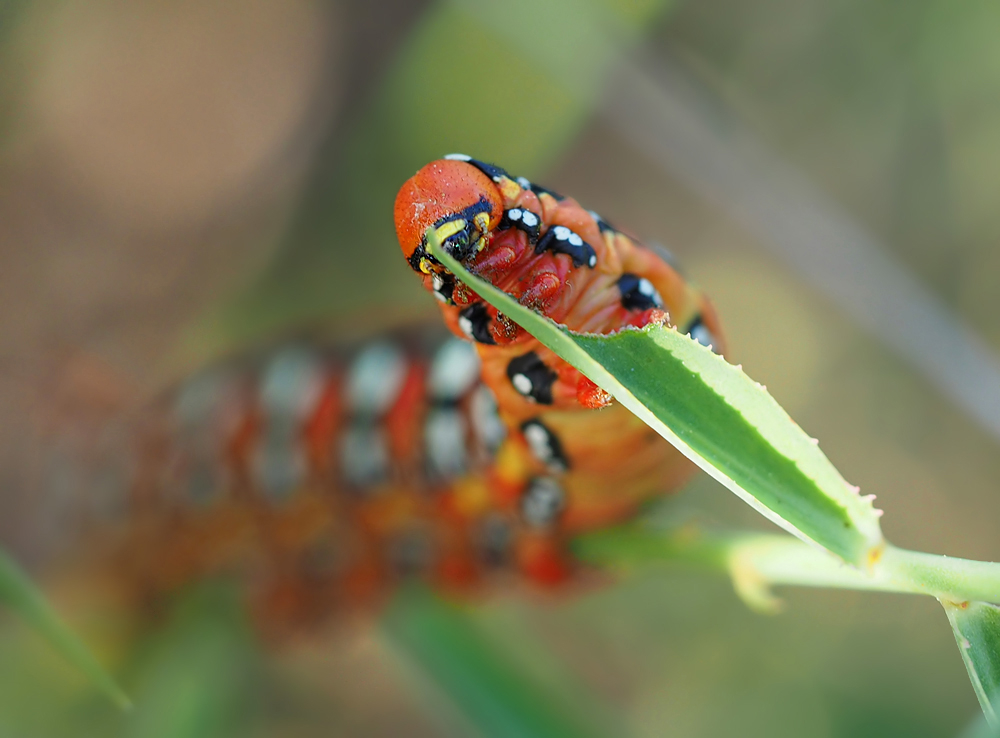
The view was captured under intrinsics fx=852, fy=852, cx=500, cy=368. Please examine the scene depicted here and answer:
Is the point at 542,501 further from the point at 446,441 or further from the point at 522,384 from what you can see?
the point at 522,384

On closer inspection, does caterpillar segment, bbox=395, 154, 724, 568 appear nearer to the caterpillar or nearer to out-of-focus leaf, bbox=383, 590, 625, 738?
the caterpillar

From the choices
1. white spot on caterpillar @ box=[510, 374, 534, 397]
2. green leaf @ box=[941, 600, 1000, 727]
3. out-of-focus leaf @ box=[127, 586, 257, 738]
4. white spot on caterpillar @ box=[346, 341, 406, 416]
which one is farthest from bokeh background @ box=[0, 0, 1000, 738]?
green leaf @ box=[941, 600, 1000, 727]

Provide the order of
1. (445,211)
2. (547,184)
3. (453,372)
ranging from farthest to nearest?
1. (547,184)
2. (453,372)
3. (445,211)

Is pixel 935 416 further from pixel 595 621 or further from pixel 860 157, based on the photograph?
pixel 595 621

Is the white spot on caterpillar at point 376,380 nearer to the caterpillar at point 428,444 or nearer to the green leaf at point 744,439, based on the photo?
the caterpillar at point 428,444

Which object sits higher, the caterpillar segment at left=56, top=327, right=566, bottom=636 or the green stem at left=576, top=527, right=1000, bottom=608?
the green stem at left=576, top=527, right=1000, bottom=608

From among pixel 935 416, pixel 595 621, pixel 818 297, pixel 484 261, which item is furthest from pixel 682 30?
pixel 484 261

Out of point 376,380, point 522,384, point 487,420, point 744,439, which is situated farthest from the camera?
point 376,380

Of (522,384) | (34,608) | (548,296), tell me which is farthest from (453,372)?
(34,608)
